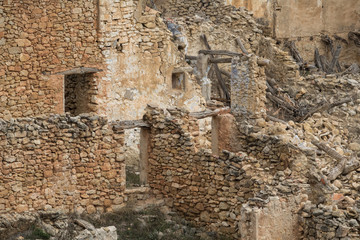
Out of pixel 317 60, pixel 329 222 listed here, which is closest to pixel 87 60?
pixel 329 222

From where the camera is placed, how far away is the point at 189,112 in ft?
62.6

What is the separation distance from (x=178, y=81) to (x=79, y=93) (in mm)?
2326

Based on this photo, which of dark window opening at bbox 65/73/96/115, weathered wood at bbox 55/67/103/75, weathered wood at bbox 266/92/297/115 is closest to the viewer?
weathered wood at bbox 55/67/103/75

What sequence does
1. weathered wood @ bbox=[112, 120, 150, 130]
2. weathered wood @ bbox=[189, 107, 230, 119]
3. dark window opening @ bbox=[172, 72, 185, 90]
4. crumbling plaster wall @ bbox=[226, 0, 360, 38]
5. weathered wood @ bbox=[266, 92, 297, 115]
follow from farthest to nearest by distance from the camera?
1. crumbling plaster wall @ bbox=[226, 0, 360, 38]
2. weathered wood @ bbox=[266, 92, 297, 115]
3. dark window opening @ bbox=[172, 72, 185, 90]
4. weathered wood @ bbox=[189, 107, 230, 119]
5. weathered wood @ bbox=[112, 120, 150, 130]

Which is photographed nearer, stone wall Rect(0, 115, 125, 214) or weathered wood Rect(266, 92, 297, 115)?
stone wall Rect(0, 115, 125, 214)

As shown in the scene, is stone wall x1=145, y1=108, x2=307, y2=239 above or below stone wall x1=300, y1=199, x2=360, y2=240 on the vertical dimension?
above

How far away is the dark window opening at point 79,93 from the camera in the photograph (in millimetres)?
21922

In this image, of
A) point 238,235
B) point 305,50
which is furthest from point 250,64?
point 305,50

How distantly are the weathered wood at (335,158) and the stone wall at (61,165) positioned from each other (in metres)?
4.55

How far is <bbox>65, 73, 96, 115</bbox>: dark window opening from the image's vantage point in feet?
71.9

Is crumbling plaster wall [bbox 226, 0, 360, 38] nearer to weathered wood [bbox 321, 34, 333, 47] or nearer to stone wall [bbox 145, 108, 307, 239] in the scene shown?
weathered wood [bbox 321, 34, 333, 47]

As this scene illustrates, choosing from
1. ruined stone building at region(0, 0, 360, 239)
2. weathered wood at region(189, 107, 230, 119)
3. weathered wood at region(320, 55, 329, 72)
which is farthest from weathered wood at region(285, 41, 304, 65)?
weathered wood at region(189, 107, 230, 119)

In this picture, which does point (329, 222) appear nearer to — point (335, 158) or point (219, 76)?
point (335, 158)

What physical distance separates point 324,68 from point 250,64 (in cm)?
961
